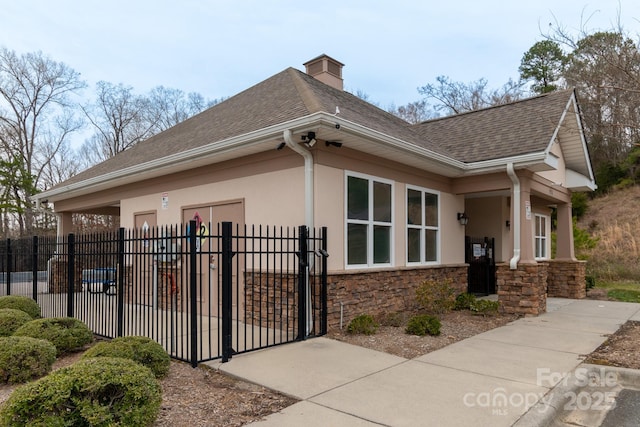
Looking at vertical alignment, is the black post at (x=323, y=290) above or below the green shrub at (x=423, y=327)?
above

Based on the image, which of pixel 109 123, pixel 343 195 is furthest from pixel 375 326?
pixel 109 123

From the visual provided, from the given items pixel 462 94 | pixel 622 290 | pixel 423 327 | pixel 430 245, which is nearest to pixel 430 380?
pixel 423 327

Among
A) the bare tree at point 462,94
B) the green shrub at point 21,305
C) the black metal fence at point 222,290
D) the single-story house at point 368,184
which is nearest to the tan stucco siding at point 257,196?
the single-story house at point 368,184

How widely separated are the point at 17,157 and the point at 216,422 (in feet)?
95.8

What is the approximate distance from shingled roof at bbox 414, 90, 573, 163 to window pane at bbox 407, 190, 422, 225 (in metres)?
1.61

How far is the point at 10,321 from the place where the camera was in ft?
21.0

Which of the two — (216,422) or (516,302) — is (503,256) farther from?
(216,422)

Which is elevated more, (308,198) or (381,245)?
(308,198)

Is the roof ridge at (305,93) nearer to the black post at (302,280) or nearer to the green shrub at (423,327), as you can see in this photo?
the black post at (302,280)

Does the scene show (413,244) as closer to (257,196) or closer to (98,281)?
(257,196)

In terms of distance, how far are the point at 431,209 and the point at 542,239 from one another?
6.86 m

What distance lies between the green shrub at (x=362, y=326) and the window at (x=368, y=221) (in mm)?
941

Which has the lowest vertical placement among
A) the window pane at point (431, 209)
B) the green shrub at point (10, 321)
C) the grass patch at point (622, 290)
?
the grass patch at point (622, 290)

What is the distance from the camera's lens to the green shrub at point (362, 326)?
6863mm
